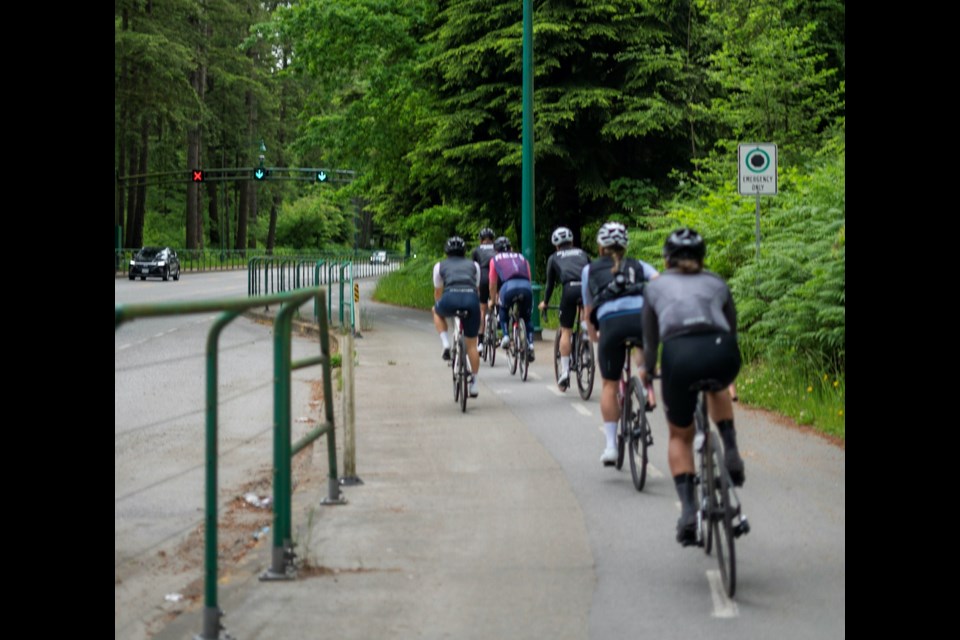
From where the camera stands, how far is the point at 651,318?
24.2 ft

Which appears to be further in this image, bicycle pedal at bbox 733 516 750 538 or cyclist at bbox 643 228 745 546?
cyclist at bbox 643 228 745 546

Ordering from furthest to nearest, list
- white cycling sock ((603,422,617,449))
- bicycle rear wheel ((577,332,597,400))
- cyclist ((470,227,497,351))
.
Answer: cyclist ((470,227,497,351))
bicycle rear wheel ((577,332,597,400))
white cycling sock ((603,422,617,449))

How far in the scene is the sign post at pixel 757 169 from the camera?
17234 millimetres

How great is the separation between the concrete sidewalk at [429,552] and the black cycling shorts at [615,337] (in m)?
0.94

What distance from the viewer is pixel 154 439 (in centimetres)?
1258

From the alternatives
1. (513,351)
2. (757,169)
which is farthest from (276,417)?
(757,169)


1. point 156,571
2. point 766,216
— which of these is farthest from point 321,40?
point 156,571

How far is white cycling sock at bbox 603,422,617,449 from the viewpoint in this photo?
34.1ft

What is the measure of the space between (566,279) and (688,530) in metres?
7.78

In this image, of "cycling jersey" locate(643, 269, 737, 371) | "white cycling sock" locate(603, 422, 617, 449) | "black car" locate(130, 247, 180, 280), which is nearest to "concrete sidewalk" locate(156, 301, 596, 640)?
"white cycling sock" locate(603, 422, 617, 449)

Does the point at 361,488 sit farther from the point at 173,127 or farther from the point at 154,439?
the point at 173,127

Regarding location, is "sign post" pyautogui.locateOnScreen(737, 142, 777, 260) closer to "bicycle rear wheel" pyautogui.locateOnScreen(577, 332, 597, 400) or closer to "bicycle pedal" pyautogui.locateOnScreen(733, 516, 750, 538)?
"bicycle rear wheel" pyautogui.locateOnScreen(577, 332, 597, 400)
